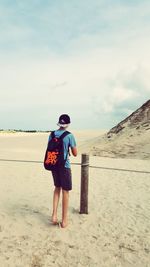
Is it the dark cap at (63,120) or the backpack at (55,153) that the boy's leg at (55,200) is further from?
the dark cap at (63,120)

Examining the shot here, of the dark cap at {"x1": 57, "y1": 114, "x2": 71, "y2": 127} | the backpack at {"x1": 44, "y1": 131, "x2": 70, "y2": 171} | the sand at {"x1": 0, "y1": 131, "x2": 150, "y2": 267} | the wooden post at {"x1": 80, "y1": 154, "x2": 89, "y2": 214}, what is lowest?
the sand at {"x1": 0, "y1": 131, "x2": 150, "y2": 267}

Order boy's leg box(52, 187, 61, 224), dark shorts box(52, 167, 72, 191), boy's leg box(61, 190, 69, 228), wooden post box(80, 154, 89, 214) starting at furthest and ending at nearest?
wooden post box(80, 154, 89, 214)
boy's leg box(52, 187, 61, 224)
boy's leg box(61, 190, 69, 228)
dark shorts box(52, 167, 72, 191)

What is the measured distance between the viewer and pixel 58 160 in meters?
6.55

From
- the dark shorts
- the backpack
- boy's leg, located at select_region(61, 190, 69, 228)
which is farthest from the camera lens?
boy's leg, located at select_region(61, 190, 69, 228)

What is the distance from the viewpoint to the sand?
18.6 ft

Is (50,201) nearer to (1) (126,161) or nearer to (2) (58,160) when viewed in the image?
(2) (58,160)

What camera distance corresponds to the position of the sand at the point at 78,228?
5664 mm

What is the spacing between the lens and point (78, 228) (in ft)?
22.5

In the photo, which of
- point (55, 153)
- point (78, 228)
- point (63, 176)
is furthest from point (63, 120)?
point (78, 228)

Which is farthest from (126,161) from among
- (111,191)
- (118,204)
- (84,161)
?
(84,161)

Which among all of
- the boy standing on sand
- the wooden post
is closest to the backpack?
the boy standing on sand

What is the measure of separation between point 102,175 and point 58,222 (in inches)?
232

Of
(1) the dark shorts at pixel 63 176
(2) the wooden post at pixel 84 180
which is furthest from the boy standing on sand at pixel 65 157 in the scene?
(2) the wooden post at pixel 84 180

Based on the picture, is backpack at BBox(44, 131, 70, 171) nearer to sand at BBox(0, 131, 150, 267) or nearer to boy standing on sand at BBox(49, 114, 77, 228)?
boy standing on sand at BBox(49, 114, 77, 228)
